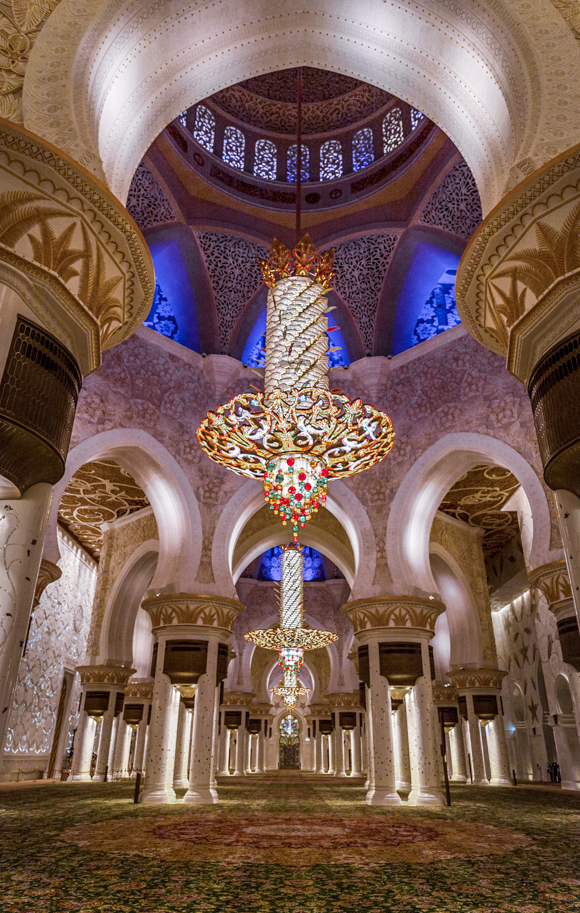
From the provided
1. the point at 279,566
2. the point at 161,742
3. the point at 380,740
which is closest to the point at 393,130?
the point at 380,740

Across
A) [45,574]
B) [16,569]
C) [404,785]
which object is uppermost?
Answer: [45,574]

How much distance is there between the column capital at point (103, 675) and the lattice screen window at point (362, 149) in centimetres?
1078

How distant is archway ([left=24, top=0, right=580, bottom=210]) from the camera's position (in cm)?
372

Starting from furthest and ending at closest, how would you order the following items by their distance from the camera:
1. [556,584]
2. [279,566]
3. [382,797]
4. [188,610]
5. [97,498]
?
[279,566] → [97,498] → [188,610] → [382,797] → [556,584]

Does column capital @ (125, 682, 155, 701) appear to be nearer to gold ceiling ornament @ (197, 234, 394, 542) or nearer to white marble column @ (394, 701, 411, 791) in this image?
white marble column @ (394, 701, 411, 791)

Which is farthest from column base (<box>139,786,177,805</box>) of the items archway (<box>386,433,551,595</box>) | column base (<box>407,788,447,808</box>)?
archway (<box>386,433,551,595</box>)

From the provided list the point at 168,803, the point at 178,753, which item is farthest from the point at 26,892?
the point at 178,753

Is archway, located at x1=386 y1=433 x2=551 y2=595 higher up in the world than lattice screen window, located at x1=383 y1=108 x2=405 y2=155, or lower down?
lower down

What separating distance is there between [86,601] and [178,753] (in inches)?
307

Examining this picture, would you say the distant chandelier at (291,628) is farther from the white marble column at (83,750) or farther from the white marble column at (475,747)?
the white marble column at (83,750)

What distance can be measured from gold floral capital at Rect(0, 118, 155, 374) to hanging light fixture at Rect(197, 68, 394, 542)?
210 cm

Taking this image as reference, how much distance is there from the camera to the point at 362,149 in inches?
453

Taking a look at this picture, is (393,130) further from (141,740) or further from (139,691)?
(141,740)

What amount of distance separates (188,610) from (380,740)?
3.13 metres
